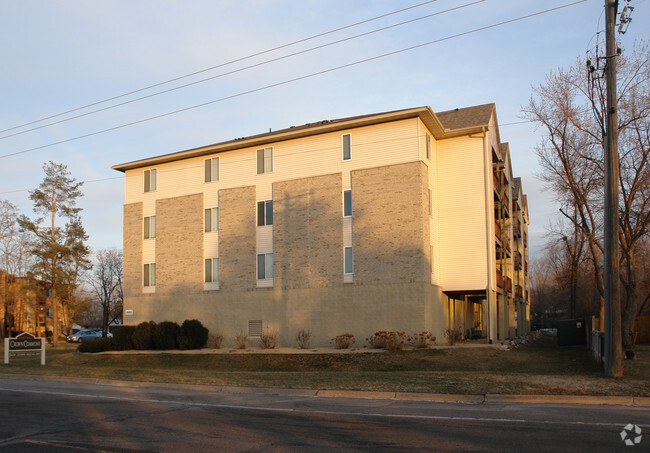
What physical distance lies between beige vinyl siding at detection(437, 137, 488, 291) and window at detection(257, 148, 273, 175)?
1045 centimetres

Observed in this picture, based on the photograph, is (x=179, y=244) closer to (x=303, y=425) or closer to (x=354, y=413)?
(x=354, y=413)

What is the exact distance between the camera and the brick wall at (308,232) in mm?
33969

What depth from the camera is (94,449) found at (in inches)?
333

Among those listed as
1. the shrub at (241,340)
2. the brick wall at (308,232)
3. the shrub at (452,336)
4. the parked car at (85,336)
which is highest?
the brick wall at (308,232)

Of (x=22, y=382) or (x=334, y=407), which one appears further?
(x=22, y=382)

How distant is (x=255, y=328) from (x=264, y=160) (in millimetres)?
10529

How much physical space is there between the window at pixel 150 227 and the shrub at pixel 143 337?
6.92 m

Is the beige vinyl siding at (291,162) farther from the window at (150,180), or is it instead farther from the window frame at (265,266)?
the window frame at (265,266)

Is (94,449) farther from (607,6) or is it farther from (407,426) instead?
(607,6)

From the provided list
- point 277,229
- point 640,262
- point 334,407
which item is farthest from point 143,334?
point 640,262

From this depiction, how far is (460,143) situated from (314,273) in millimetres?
11689

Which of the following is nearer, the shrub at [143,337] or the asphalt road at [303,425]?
the asphalt road at [303,425]

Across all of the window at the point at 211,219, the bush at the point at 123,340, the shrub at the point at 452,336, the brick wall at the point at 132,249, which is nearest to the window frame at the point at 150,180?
the brick wall at the point at 132,249

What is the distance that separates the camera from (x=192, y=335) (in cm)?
3644
